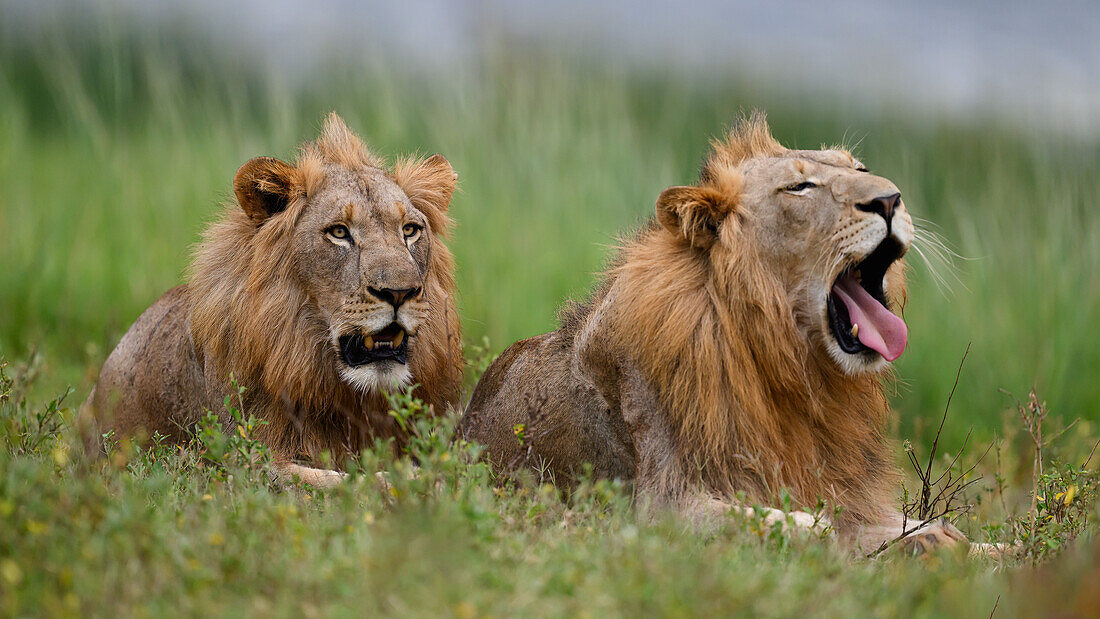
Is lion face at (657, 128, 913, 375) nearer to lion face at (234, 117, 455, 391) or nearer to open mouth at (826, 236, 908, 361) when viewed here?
open mouth at (826, 236, 908, 361)

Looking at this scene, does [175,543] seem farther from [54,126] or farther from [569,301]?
[54,126]

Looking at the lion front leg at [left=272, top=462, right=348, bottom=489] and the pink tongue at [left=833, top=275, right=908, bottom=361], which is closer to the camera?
the pink tongue at [left=833, top=275, right=908, bottom=361]

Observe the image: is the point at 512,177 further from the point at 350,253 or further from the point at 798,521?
the point at 798,521

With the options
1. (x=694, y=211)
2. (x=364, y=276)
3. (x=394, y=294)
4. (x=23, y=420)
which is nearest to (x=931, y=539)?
(x=694, y=211)

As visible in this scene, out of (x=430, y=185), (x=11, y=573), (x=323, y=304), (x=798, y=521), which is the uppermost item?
(x=430, y=185)

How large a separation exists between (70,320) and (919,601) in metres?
7.51

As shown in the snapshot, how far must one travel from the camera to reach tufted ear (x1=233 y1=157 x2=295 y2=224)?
17.1ft

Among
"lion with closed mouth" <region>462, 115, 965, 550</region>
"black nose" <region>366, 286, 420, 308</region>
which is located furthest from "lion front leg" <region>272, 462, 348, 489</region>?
"lion with closed mouth" <region>462, 115, 965, 550</region>

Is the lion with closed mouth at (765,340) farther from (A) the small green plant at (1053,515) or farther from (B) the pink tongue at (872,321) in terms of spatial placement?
(A) the small green plant at (1053,515)

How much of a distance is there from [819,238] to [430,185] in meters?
2.15

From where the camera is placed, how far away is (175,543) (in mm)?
3213

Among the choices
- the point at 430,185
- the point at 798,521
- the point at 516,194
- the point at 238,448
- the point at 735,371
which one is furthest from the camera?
the point at 516,194

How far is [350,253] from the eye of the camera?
5.07m

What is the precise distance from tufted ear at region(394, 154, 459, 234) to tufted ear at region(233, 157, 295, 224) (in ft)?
1.86
